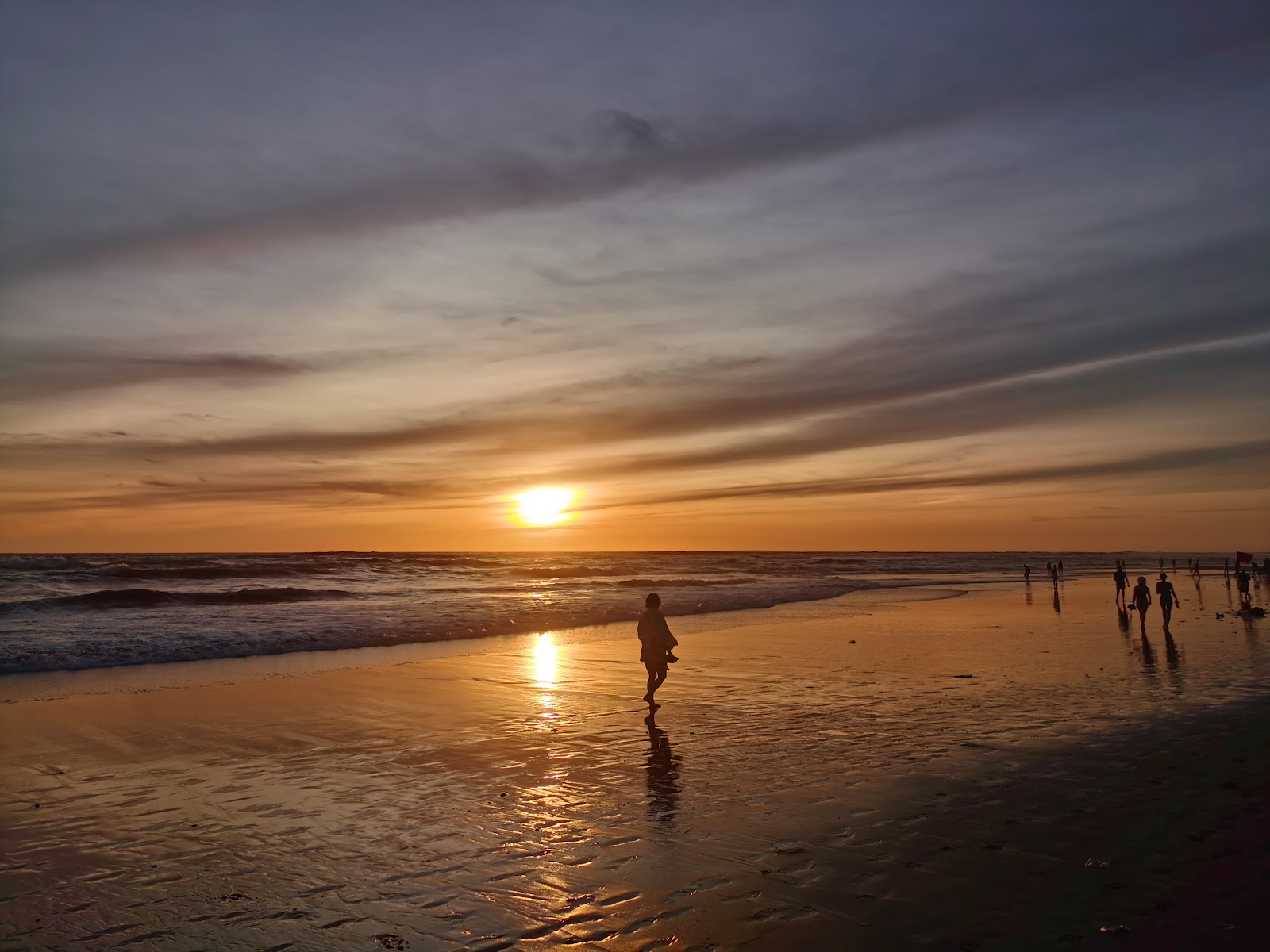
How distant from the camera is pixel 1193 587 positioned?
53188 mm

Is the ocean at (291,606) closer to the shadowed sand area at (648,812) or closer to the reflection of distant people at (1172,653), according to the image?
the shadowed sand area at (648,812)

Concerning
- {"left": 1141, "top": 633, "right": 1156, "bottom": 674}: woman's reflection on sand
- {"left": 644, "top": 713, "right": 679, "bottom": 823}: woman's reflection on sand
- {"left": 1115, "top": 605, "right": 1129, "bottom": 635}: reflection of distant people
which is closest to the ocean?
{"left": 1115, "top": 605, "right": 1129, "bottom": 635}: reflection of distant people

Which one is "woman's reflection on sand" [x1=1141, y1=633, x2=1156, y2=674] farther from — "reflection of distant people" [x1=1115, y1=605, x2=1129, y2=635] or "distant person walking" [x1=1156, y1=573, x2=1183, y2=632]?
"reflection of distant people" [x1=1115, y1=605, x2=1129, y2=635]

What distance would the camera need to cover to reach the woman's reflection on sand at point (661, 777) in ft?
30.3

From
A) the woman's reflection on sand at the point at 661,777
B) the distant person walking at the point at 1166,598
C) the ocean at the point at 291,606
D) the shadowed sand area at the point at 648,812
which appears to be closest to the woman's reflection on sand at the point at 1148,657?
the shadowed sand area at the point at 648,812

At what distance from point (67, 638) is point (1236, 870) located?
98.1 ft

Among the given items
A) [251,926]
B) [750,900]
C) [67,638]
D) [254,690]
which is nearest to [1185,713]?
[750,900]

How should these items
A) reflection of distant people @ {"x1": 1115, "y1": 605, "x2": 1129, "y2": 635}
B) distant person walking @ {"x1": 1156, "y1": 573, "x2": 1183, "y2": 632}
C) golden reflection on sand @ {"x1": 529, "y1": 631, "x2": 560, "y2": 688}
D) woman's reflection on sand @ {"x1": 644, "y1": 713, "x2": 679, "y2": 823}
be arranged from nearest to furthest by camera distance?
woman's reflection on sand @ {"x1": 644, "y1": 713, "x2": 679, "y2": 823}, golden reflection on sand @ {"x1": 529, "y1": 631, "x2": 560, "y2": 688}, distant person walking @ {"x1": 1156, "y1": 573, "x2": 1183, "y2": 632}, reflection of distant people @ {"x1": 1115, "y1": 605, "x2": 1129, "y2": 635}

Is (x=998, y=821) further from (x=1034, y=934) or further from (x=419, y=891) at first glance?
(x=419, y=891)

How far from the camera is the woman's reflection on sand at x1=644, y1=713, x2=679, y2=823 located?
923cm

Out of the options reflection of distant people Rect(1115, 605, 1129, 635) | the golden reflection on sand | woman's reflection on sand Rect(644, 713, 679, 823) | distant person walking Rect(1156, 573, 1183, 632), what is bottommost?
reflection of distant people Rect(1115, 605, 1129, 635)

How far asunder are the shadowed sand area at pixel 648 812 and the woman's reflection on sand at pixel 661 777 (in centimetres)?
5

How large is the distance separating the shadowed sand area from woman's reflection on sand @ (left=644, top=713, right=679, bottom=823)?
0.17 feet

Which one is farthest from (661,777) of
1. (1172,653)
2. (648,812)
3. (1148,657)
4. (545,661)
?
(1172,653)
